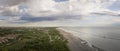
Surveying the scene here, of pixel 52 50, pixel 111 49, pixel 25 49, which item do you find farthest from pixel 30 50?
pixel 111 49

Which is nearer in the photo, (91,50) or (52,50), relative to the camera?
(52,50)

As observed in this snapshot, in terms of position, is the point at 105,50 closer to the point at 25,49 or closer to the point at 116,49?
the point at 116,49

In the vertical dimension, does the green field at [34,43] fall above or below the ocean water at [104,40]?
above

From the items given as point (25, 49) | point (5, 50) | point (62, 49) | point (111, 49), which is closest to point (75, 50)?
point (62, 49)

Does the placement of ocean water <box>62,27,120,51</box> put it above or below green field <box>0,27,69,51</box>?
below

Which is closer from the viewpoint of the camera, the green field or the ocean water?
the green field

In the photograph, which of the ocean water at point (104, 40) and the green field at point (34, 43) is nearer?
the green field at point (34, 43)

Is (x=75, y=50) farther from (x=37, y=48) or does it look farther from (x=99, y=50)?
(x=37, y=48)

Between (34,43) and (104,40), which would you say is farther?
(104,40)

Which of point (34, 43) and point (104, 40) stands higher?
point (34, 43)
